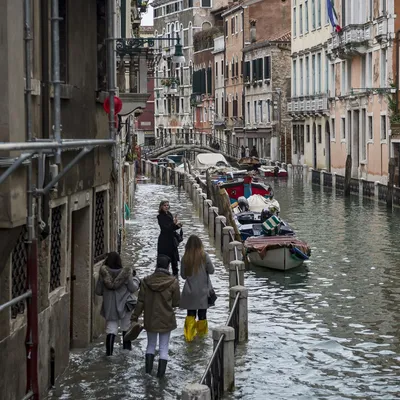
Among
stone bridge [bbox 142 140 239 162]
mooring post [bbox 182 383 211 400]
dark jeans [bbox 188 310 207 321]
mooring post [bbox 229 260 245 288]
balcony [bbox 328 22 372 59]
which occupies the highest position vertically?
balcony [bbox 328 22 372 59]

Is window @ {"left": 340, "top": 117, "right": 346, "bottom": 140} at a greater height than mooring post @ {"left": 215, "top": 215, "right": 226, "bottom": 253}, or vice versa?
window @ {"left": 340, "top": 117, "right": 346, "bottom": 140}

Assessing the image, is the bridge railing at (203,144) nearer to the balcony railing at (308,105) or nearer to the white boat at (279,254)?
the balcony railing at (308,105)

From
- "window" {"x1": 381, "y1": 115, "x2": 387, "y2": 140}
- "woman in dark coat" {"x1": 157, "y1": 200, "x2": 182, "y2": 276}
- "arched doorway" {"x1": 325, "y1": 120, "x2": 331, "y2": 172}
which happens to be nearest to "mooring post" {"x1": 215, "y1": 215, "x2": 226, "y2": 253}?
"woman in dark coat" {"x1": 157, "y1": 200, "x2": 182, "y2": 276}

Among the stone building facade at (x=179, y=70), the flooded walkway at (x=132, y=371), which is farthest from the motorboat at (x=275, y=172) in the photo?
the flooded walkway at (x=132, y=371)

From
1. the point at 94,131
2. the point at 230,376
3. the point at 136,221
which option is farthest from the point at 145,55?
the point at 136,221

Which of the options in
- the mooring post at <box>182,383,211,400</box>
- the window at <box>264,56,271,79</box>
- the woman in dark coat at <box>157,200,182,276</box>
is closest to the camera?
the mooring post at <box>182,383,211,400</box>

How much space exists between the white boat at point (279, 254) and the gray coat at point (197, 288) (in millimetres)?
8511

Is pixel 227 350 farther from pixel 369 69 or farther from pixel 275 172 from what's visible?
pixel 275 172

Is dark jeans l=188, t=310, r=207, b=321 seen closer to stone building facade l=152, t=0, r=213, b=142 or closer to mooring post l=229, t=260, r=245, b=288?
mooring post l=229, t=260, r=245, b=288

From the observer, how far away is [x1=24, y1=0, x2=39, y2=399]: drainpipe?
9773mm

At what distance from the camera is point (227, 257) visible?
22016mm

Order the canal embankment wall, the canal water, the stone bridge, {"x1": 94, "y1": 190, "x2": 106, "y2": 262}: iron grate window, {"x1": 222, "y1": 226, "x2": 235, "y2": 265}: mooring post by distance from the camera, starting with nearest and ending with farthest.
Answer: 1. the canal embankment wall
2. the canal water
3. {"x1": 94, "y1": 190, "x2": 106, "y2": 262}: iron grate window
4. {"x1": 222, "y1": 226, "x2": 235, "y2": 265}: mooring post
5. the stone bridge

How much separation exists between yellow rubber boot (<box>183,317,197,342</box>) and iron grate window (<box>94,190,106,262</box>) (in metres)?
1.41

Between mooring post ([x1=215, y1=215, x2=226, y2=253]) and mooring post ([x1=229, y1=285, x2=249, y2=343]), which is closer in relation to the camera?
mooring post ([x1=229, y1=285, x2=249, y2=343])
